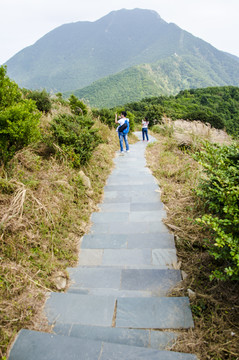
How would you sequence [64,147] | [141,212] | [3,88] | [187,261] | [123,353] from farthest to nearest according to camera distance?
[64,147], [141,212], [3,88], [187,261], [123,353]

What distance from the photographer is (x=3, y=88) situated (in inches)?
137

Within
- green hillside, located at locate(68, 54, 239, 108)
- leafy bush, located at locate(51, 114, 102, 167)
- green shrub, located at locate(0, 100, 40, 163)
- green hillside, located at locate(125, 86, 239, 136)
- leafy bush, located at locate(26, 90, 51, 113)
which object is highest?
green hillside, located at locate(68, 54, 239, 108)

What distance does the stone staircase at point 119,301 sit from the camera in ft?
4.93

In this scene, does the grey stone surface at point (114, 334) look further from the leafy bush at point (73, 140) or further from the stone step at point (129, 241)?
the leafy bush at point (73, 140)

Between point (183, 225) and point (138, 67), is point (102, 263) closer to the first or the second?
point (183, 225)

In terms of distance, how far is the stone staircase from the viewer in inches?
59.2

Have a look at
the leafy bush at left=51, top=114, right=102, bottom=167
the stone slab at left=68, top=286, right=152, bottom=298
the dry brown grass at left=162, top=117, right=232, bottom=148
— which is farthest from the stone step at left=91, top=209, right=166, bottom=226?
the dry brown grass at left=162, top=117, right=232, bottom=148

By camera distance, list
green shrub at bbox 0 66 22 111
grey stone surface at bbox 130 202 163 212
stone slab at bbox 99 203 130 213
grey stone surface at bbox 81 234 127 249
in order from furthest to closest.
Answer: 1. stone slab at bbox 99 203 130 213
2. grey stone surface at bbox 130 202 163 212
3. green shrub at bbox 0 66 22 111
4. grey stone surface at bbox 81 234 127 249

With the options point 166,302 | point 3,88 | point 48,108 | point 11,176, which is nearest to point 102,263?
point 166,302

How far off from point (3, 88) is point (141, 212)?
3.23 m

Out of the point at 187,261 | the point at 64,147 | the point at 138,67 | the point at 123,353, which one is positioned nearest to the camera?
the point at 123,353

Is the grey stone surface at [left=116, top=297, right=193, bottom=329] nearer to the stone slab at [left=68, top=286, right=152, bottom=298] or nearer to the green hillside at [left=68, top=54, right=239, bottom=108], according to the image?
the stone slab at [left=68, top=286, right=152, bottom=298]

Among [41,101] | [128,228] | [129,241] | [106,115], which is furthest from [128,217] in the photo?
[106,115]

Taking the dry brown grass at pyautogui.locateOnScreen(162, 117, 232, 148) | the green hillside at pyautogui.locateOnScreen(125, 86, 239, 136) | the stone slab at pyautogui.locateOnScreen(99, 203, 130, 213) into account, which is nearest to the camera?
the stone slab at pyautogui.locateOnScreen(99, 203, 130, 213)
